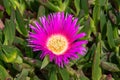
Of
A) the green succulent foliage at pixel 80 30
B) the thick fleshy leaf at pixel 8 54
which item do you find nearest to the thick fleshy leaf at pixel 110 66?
the green succulent foliage at pixel 80 30

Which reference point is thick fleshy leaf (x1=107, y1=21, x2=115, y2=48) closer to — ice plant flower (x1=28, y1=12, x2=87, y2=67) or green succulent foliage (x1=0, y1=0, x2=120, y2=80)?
green succulent foliage (x1=0, y1=0, x2=120, y2=80)

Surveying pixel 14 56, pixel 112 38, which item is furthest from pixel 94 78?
pixel 14 56

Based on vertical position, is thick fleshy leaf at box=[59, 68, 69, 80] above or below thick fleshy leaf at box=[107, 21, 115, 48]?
below

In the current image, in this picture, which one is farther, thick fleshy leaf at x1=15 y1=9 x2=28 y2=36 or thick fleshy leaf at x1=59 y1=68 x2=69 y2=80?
thick fleshy leaf at x1=15 y1=9 x2=28 y2=36

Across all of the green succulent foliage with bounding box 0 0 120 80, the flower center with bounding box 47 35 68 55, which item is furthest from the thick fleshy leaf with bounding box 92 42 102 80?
the flower center with bounding box 47 35 68 55

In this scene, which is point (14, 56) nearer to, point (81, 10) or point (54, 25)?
point (54, 25)

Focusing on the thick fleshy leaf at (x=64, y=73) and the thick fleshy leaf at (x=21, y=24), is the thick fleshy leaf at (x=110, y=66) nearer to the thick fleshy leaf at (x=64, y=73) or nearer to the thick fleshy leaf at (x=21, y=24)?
the thick fleshy leaf at (x=64, y=73)
